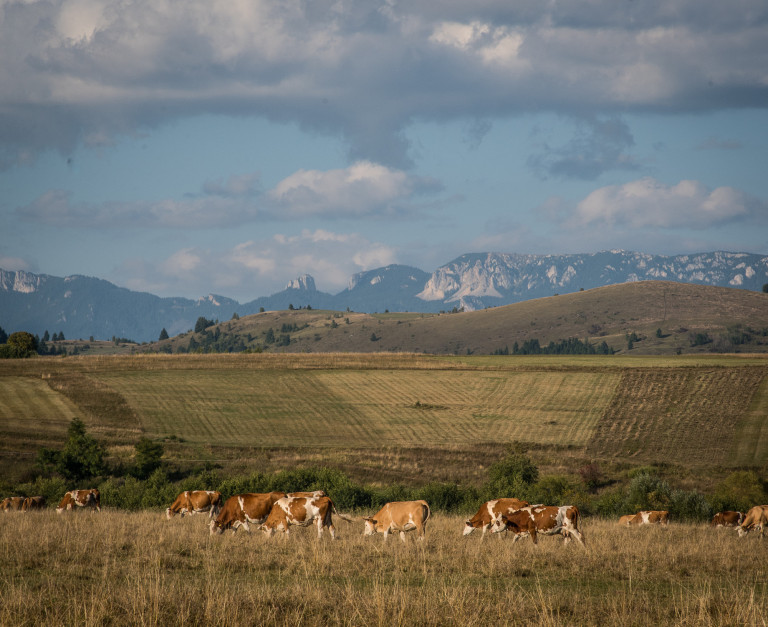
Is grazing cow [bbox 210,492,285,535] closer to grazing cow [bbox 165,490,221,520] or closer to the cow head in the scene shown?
the cow head

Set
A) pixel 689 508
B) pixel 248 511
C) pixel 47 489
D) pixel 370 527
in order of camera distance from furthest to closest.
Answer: pixel 47 489 → pixel 689 508 → pixel 248 511 → pixel 370 527

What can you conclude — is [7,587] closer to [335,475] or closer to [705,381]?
[335,475]

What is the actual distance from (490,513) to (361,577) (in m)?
8.99

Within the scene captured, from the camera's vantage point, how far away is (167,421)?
3428 inches

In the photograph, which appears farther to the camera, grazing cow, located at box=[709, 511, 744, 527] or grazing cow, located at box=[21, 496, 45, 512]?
grazing cow, located at box=[21, 496, 45, 512]

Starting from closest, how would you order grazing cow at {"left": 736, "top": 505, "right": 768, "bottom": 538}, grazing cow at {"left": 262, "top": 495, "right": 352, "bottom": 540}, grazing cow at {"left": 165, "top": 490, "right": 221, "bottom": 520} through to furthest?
grazing cow at {"left": 262, "top": 495, "right": 352, "bottom": 540} < grazing cow at {"left": 165, "top": 490, "right": 221, "bottom": 520} < grazing cow at {"left": 736, "top": 505, "right": 768, "bottom": 538}

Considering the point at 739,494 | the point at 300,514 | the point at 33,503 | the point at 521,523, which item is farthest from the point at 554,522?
the point at 739,494

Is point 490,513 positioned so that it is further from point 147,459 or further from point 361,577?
Answer: point 147,459

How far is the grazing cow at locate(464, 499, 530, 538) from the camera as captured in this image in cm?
2352

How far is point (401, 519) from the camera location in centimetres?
2322

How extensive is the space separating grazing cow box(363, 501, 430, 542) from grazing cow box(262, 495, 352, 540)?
1.54 meters

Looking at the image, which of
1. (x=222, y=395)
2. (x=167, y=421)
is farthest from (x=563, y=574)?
(x=222, y=395)

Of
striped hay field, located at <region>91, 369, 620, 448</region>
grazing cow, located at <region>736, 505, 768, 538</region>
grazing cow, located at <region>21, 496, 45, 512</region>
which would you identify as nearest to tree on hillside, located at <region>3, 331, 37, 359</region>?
striped hay field, located at <region>91, 369, 620, 448</region>

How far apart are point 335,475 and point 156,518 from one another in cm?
2102
